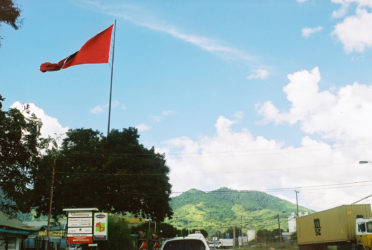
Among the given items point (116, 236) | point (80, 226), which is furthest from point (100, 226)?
point (116, 236)

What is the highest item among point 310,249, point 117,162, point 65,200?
point 117,162

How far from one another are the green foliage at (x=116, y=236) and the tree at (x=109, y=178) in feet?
26.5

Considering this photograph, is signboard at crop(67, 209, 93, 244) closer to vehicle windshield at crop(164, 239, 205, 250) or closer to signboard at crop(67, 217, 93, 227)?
signboard at crop(67, 217, 93, 227)

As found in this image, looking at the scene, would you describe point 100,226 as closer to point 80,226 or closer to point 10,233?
point 80,226

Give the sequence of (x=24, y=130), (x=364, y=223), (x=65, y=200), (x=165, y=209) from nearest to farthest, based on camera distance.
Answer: (x=24, y=130), (x=364, y=223), (x=65, y=200), (x=165, y=209)

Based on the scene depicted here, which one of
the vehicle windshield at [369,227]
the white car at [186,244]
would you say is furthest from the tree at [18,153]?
the vehicle windshield at [369,227]

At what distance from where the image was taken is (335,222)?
1400 inches

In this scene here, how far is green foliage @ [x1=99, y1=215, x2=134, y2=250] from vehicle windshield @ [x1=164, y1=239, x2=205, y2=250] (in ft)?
71.1

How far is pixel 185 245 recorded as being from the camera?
461 inches

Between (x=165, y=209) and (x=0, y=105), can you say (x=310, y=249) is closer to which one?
(x=165, y=209)

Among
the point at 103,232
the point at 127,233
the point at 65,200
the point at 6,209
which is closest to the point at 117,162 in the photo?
the point at 65,200

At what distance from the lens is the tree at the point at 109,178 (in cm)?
4241

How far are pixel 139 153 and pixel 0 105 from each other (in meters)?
30.1

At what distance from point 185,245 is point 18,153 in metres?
11.6
